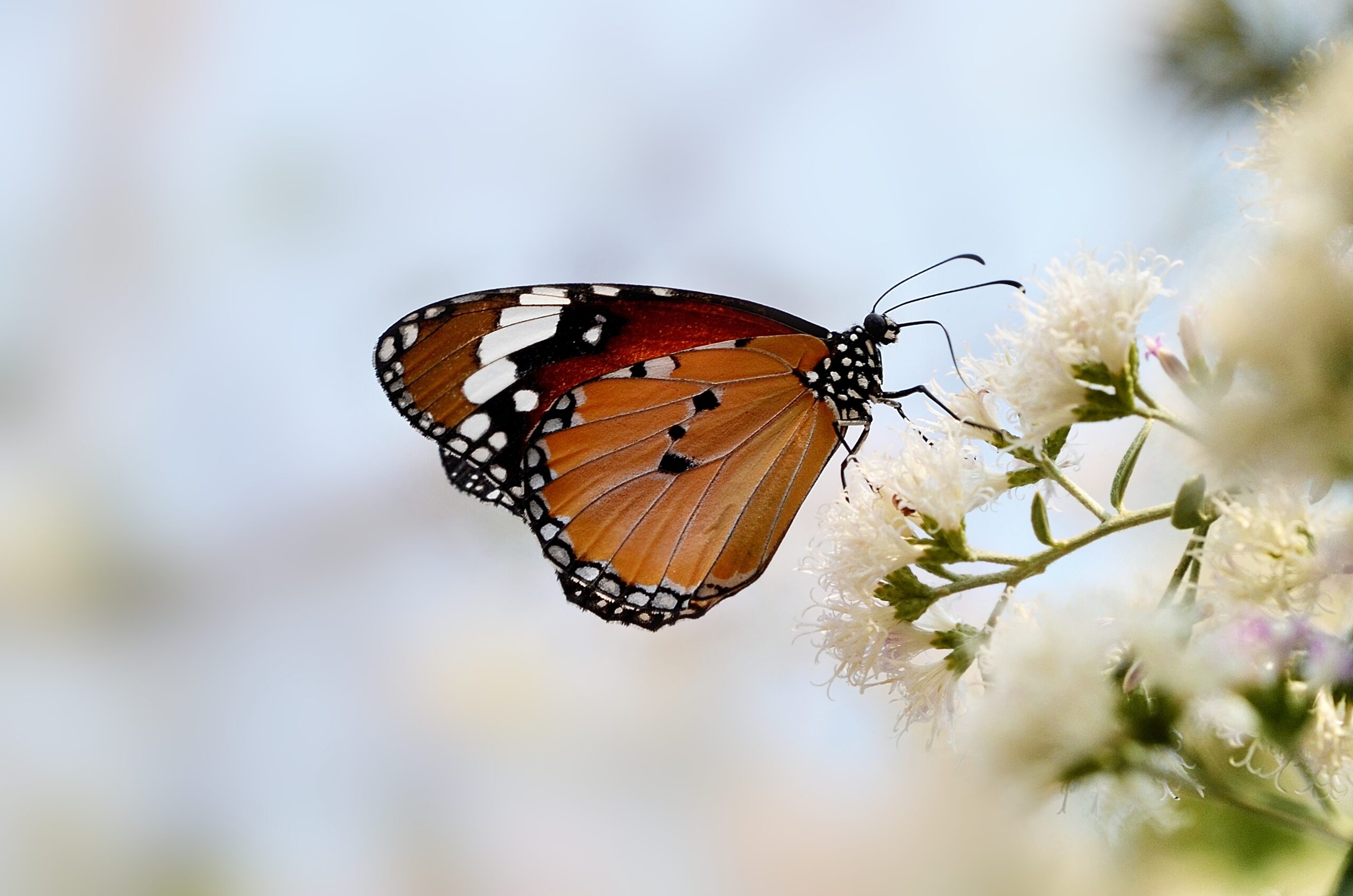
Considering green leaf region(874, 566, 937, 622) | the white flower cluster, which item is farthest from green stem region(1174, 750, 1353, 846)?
green leaf region(874, 566, 937, 622)

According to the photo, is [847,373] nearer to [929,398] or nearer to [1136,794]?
[929,398]

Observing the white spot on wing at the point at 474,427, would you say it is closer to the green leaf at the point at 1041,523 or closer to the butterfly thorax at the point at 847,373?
the butterfly thorax at the point at 847,373

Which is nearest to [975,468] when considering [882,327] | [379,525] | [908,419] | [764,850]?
[908,419]

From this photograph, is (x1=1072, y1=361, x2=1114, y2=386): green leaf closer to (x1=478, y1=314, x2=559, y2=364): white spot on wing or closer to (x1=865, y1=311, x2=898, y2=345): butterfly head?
(x1=865, y1=311, x2=898, y2=345): butterfly head


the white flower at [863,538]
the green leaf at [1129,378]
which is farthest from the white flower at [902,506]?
the green leaf at [1129,378]

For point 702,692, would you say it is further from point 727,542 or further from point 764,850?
point 727,542

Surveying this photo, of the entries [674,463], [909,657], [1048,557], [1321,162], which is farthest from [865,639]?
[1321,162]
